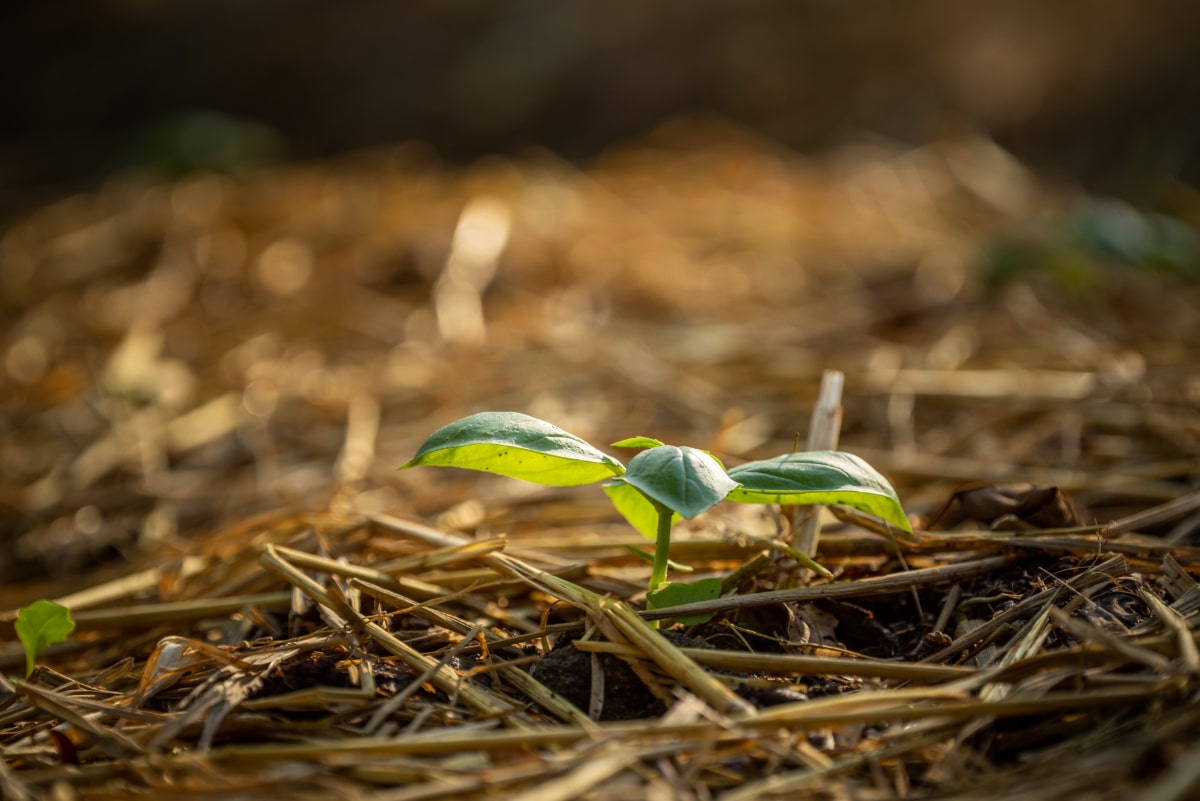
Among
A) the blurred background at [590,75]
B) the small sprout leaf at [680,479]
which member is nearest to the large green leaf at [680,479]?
the small sprout leaf at [680,479]

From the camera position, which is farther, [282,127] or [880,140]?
[282,127]

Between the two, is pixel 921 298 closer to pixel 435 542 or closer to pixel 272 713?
pixel 435 542

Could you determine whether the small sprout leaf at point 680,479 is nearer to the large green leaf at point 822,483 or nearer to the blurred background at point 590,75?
the large green leaf at point 822,483

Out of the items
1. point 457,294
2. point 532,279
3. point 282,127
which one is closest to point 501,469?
point 457,294

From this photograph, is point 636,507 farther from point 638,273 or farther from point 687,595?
point 638,273

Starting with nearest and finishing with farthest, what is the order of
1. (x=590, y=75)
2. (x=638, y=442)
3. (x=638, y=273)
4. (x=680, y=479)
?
(x=680, y=479)
(x=638, y=442)
(x=638, y=273)
(x=590, y=75)

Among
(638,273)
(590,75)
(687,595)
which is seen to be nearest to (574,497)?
(687,595)

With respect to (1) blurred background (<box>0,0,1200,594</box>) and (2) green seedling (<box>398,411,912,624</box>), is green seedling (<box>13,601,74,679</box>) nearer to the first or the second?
(2) green seedling (<box>398,411,912,624</box>)

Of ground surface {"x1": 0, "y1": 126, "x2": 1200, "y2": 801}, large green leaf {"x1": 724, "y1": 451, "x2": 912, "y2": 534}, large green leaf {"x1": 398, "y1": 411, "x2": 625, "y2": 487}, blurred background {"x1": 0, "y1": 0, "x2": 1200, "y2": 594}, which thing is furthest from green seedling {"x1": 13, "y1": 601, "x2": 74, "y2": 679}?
large green leaf {"x1": 724, "y1": 451, "x2": 912, "y2": 534}
